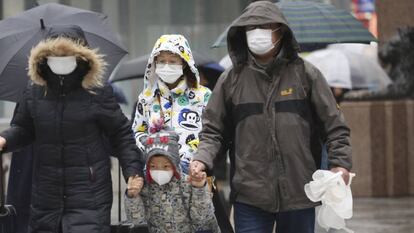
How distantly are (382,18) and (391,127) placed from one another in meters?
1.28

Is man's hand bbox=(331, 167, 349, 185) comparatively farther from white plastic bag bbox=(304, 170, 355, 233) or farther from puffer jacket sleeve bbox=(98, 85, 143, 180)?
puffer jacket sleeve bbox=(98, 85, 143, 180)

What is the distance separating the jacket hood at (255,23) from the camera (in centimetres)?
586

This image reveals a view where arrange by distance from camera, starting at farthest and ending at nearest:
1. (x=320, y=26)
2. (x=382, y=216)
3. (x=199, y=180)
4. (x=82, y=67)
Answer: (x=382, y=216)
(x=320, y=26)
(x=82, y=67)
(x=199, y=180)

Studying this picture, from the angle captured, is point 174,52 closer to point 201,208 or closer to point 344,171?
point 201,208

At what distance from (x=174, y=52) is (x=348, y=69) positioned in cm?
505

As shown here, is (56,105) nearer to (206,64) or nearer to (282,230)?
(282,230)

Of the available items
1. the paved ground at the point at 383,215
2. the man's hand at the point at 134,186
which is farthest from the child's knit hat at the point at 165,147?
the paved ground at the point at 383,215

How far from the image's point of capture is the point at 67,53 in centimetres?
588

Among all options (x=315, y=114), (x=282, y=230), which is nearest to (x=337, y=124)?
(x=315, y=114)

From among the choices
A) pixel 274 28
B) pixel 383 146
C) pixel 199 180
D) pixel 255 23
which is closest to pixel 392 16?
pixel 383 146

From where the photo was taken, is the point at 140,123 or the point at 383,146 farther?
the point at 383,146

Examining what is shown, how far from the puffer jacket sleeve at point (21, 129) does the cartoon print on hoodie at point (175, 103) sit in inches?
24.6

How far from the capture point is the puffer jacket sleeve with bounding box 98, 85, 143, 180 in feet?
19.6

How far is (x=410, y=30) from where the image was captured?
1238cm
